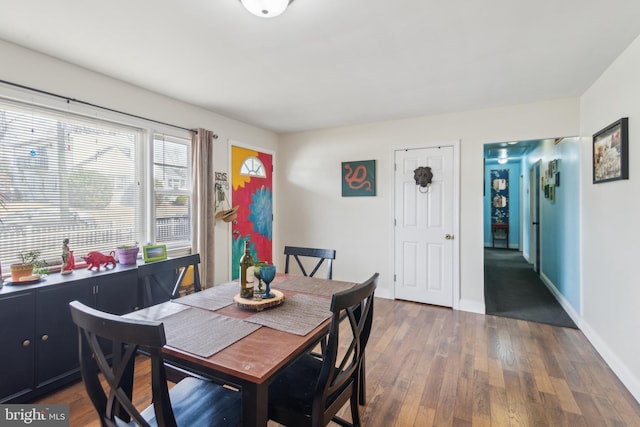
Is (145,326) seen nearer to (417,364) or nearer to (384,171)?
(417,364)

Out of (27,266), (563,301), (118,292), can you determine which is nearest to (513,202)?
(563,301)

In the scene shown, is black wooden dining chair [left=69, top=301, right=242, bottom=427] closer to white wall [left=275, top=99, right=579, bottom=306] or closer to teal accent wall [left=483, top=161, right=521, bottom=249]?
white wall [left=275, top=99, right=579, bottom=306]

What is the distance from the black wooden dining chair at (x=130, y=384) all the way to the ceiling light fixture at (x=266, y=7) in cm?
164

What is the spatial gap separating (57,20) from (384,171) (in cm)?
350

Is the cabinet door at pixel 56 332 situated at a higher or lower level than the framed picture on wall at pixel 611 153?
lower

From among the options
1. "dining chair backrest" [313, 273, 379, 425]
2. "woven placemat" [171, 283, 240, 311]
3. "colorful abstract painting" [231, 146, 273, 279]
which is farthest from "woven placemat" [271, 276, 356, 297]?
"colorful abstract painting" [231, 146, 273, 279]

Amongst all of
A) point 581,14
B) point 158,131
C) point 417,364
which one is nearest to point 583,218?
point 581,14

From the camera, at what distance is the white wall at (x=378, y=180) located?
138 inches

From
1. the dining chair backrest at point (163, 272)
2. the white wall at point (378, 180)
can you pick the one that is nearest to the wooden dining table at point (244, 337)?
the dining chair backrest at point (163, 272)

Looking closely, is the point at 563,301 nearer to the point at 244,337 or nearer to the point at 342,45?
the point at 342,45

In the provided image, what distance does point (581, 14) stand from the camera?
1.83 meters

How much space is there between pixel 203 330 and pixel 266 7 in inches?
67.0

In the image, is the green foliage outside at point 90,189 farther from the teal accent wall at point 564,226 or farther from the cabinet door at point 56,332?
the teal accent wall at point 564,226

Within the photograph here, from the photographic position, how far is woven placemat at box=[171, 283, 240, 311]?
1692 millimetres
